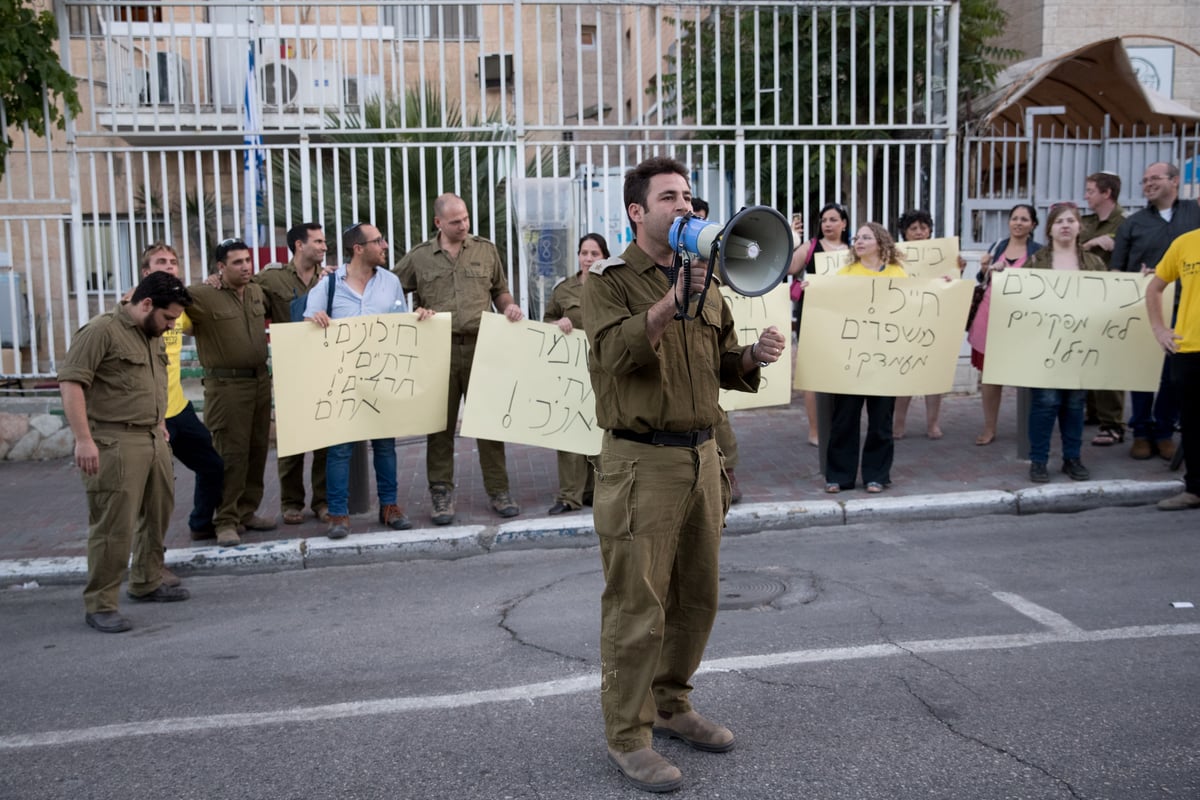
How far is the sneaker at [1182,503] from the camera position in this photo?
742cm

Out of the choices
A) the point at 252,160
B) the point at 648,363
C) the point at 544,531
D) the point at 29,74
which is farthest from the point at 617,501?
the point at 29,74

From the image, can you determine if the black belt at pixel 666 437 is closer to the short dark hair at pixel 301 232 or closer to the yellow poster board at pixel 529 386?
the yellow poster board at pixel 529 386

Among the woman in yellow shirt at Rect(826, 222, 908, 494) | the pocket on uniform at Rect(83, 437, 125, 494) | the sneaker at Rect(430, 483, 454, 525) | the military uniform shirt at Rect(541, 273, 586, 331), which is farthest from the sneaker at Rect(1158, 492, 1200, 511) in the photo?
the pocket on uniform at Rect(83, 437, 125, 494)

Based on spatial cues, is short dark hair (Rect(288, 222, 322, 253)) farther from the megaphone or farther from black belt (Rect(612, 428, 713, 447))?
the megaphone

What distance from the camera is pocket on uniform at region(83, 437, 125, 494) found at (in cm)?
573

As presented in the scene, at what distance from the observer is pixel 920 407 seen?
447 inches

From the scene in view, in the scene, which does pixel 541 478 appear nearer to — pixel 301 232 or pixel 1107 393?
pixel 301 232

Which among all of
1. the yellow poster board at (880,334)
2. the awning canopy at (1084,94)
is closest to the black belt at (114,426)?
the yellow poster board at (880,334)

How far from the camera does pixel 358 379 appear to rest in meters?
7.28

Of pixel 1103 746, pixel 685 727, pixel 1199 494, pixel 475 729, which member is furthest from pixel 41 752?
pixel 1199 494

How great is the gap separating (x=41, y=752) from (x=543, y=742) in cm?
189

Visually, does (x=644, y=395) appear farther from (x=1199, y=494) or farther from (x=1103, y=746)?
(x=1199, y=494)

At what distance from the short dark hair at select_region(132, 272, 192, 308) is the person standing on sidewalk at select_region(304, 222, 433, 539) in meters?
1.23

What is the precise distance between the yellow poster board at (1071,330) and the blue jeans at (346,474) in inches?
175
